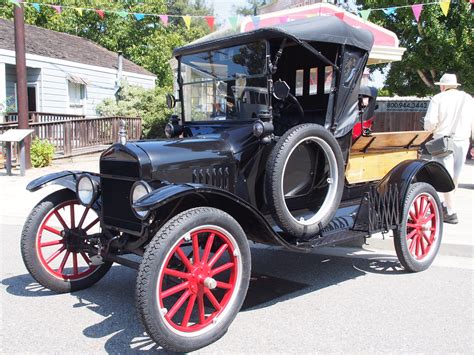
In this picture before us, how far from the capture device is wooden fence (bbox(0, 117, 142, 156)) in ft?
45.3

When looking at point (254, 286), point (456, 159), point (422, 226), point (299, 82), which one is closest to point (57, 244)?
point (254, 286)

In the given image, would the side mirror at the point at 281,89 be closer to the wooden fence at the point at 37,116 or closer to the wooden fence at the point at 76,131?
the wooden fence at the point at 76,131

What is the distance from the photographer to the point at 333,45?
4508 millimetres

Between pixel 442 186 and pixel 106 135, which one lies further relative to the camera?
pixel 106 135

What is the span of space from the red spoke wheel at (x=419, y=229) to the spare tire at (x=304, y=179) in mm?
874

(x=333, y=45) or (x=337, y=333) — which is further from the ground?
(x=333, y=45)

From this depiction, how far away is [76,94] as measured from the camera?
19.9m

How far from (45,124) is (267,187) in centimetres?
1161

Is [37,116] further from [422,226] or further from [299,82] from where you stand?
[422,226]

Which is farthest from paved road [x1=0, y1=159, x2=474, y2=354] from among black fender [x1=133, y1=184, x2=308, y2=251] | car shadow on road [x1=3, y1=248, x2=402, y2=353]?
black fender [x1=133, y1=184, x2=308, y2=251]

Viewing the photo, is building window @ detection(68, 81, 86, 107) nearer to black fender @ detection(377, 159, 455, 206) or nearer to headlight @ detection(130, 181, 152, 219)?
black fender @ detection(377, 159, 455, 206)

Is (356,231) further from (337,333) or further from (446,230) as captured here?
(446,230)

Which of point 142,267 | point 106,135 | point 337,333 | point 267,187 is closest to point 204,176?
point 267,187

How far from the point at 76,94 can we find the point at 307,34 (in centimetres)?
1745
